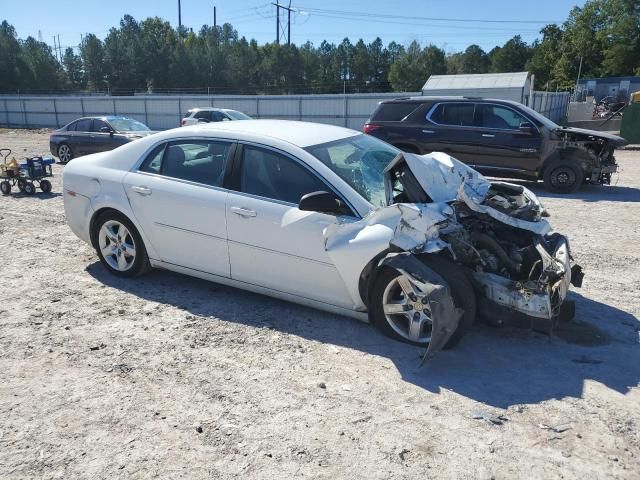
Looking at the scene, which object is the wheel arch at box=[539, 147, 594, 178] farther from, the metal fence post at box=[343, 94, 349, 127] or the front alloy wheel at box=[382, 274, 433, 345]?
the metal fence post at box=[343, 94, 349, 127]

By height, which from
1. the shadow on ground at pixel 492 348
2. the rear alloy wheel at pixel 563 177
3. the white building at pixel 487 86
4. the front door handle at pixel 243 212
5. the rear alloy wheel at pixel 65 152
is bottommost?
the rear alloy wheel at pixel 65 152

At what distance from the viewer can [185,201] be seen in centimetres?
479

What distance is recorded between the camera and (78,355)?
3961 millimetres

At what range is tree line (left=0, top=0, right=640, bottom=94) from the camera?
6694 centimetres

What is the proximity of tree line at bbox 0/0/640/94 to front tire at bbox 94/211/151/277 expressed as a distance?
62337mm

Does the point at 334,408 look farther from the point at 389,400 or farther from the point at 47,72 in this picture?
the point at 47,72

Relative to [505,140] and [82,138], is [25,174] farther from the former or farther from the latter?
[505,140]

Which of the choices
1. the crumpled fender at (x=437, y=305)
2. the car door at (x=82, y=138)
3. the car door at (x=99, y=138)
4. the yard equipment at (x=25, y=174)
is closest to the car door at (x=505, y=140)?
the crumpled fender at (x=437, y=305)

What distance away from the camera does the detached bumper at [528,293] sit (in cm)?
370

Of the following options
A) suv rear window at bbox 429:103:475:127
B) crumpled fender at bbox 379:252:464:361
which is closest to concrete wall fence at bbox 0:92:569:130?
suv rear window at bbox 429:103:475:127

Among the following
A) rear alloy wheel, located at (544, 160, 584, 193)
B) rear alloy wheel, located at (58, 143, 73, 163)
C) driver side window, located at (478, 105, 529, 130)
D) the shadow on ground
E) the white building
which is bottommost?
rear alloy wheel, located at (58, 143, 73, 163)

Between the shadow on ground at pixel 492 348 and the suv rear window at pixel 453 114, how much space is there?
7.13 metres

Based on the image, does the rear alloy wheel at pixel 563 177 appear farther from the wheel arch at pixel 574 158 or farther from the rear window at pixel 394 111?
the rear window at pixel 394 111

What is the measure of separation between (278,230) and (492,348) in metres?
1.89
